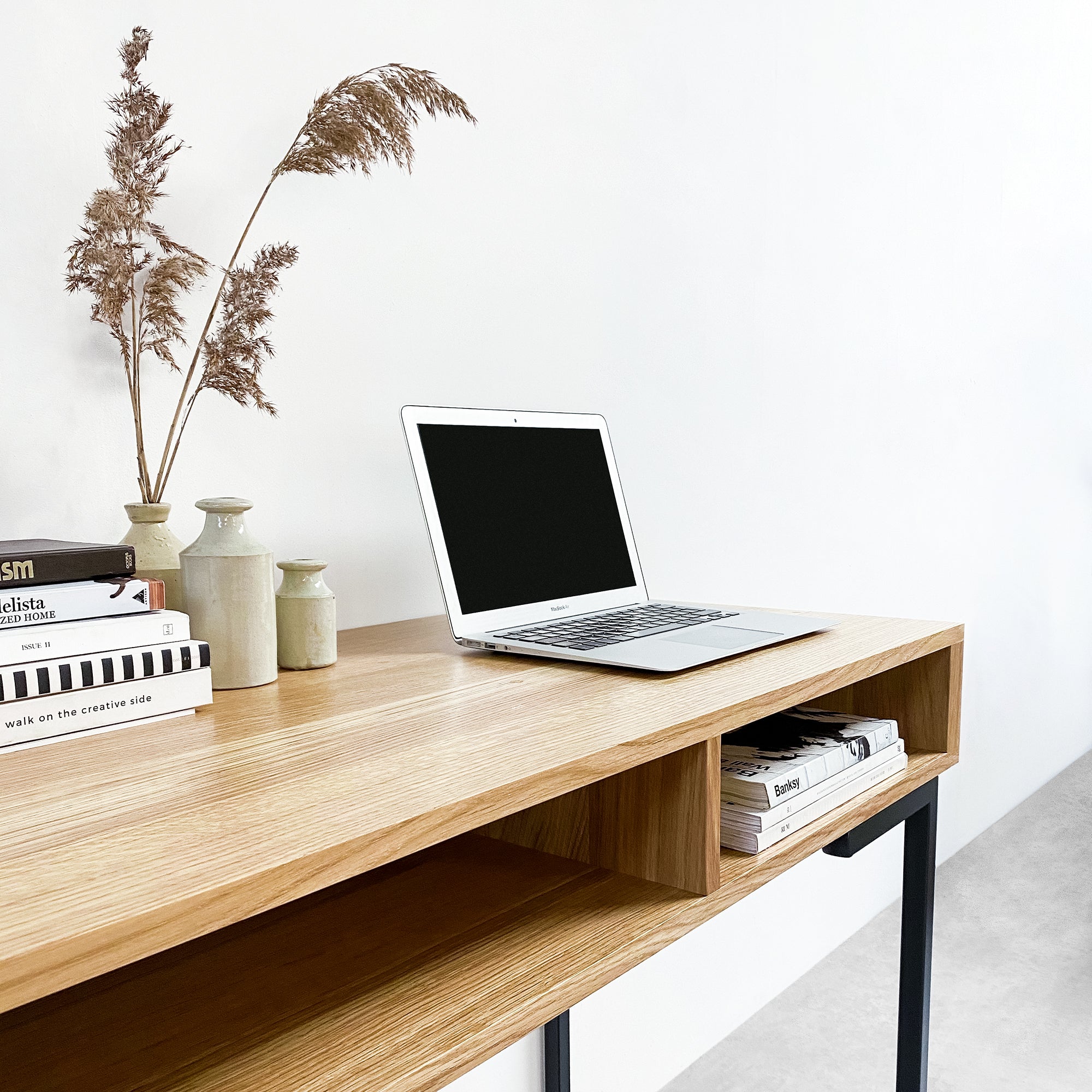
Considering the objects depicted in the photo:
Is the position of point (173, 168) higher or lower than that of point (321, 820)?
higher

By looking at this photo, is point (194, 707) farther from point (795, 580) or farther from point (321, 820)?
point (795, 580)

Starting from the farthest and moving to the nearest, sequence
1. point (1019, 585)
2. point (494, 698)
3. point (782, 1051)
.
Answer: point (1019, 585), point (782, 1051), point (494, 698)

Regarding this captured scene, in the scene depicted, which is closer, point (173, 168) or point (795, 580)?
point (173, 168)

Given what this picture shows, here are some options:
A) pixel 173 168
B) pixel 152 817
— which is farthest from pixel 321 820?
pixel 173 168

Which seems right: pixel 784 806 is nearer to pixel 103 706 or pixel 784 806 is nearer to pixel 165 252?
pixel 103 706

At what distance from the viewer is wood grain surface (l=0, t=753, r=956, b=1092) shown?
1.92ft

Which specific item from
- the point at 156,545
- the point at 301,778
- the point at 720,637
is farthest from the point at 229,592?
the point at 720,637

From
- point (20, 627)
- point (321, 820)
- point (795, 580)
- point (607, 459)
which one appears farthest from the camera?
point (795, 580)

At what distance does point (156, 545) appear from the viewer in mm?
870

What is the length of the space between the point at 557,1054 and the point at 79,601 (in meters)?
1.06

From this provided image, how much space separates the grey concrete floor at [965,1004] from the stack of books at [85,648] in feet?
4.51

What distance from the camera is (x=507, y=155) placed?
4.50 feet

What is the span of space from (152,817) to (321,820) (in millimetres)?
86

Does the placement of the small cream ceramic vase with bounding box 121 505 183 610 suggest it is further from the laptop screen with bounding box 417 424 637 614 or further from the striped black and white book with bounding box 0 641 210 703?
the laptop screen with bounding box 417 424 637 614
